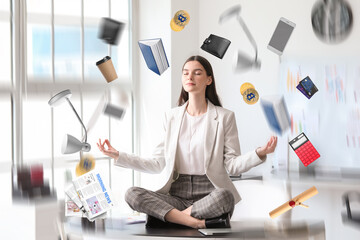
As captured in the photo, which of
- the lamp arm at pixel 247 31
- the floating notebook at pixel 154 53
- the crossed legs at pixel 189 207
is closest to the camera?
the crossed legs at pixel 189 207

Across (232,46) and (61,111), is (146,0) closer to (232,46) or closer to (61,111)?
(232,46)

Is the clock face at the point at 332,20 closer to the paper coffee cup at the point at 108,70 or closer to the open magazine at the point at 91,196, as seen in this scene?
the paper coffee cup at the point at 108,70

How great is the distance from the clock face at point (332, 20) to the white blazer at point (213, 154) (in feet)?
3.18

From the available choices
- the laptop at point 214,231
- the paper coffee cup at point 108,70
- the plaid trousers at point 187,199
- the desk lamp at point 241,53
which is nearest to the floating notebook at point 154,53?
the paper coffee cup at point 108,70

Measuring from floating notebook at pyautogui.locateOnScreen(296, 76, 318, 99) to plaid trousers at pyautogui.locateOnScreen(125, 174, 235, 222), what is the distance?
2.90ft

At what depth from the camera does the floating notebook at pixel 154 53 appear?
3.22 metres

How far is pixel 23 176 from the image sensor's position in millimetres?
3057

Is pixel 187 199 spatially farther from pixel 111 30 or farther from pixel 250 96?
pixel 111 30

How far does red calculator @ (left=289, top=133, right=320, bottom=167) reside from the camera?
3.27 m

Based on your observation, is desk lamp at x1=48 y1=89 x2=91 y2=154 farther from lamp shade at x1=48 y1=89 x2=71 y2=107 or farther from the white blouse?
the white blouse

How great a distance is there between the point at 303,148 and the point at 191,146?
2.47 feet

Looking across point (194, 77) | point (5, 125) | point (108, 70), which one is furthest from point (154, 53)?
point (5, 125)

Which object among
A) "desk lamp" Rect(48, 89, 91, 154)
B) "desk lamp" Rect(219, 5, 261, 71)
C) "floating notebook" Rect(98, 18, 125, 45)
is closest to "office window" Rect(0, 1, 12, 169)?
"desk lamp" Rect(48, 89, 91, 154)

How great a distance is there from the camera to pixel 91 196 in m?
2.90
